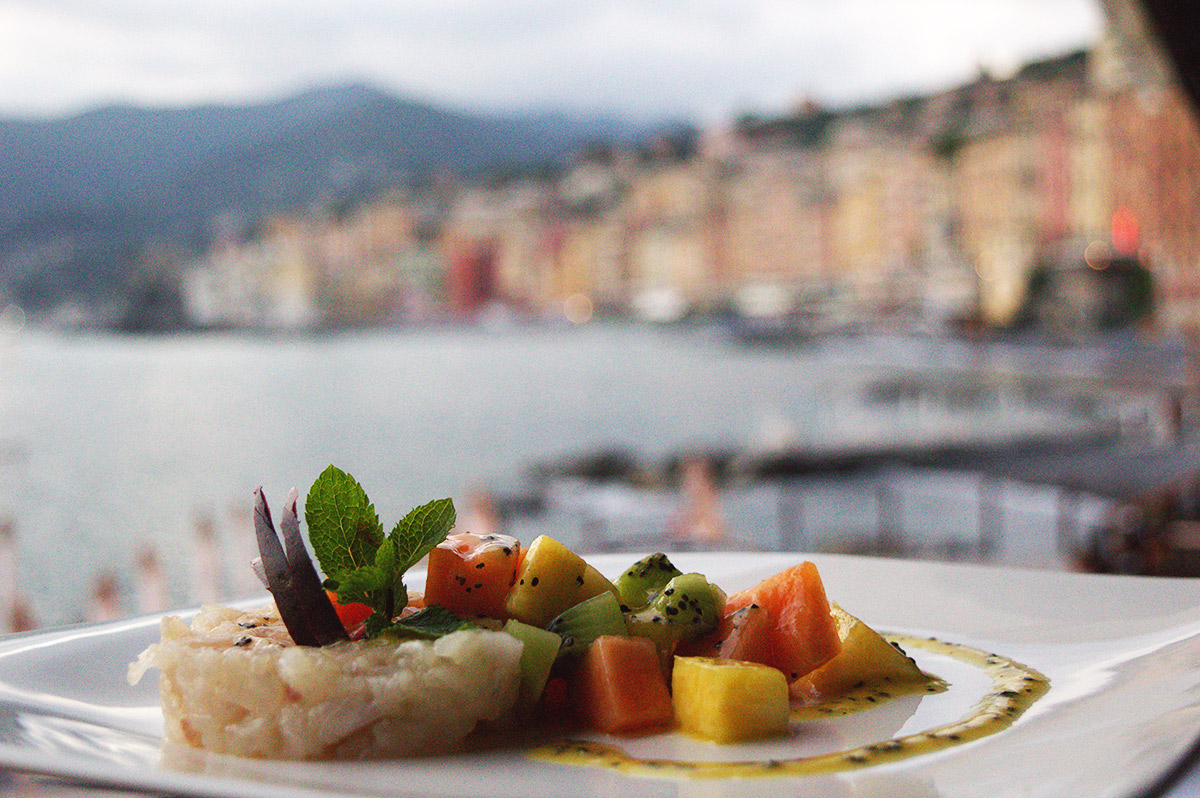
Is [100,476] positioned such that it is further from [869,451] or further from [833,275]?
[833,275]

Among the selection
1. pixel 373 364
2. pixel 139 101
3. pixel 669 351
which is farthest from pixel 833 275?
pixel 139 101

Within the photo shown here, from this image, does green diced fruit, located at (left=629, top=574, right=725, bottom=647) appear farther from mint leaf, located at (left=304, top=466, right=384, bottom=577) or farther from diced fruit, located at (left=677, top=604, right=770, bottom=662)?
mint leaf, located at (left=304, top=466, right=384, bottom=577)

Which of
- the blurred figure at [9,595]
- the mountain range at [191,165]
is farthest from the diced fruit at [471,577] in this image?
the mountain range at [191,165]

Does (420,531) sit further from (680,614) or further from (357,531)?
(680,614)

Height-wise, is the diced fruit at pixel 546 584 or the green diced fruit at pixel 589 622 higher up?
the diced fruit at pixel 546 584

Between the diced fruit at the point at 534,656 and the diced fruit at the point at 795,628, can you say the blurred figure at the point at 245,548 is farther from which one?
the diced fruit at the point at 795,628

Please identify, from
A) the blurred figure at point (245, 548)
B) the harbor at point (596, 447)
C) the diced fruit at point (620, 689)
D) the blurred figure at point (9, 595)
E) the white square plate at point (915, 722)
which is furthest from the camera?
the harbor at point (596, 447)

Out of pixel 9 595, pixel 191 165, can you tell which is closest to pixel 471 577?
pixel 9 595
